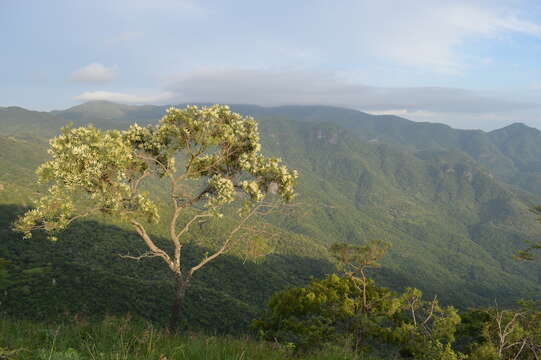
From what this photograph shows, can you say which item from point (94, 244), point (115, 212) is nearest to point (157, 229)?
point (94, 244)

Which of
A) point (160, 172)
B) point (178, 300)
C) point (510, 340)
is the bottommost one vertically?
point (510, 340)

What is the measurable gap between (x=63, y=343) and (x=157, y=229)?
147 metres

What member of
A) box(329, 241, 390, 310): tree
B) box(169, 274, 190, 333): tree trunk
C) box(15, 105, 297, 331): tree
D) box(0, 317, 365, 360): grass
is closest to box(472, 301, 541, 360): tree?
box(329, 241, 390, 310): tree

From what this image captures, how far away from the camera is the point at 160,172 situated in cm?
1498

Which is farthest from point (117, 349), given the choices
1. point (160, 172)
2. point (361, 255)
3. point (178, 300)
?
point (361, 255)

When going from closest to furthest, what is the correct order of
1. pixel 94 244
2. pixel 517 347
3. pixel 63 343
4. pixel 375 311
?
pixel 63 343 → pixel 517 347 → pixel 375 311 → pixel 94 244

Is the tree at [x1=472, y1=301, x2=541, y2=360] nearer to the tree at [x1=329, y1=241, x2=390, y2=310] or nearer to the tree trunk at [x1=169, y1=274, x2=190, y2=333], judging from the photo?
the tree at [x1=329, y1=241, x2=390, y2=310]

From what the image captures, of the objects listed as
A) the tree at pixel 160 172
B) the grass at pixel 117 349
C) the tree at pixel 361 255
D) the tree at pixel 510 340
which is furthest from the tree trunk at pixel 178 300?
the tree at pixel 361 255

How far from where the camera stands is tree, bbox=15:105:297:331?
1216 centimetres

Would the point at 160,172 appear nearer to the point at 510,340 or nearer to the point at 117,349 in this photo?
the point at 117,349

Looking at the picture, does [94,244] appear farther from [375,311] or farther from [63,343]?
[63,343]

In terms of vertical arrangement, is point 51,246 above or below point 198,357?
below

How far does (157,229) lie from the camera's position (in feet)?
477

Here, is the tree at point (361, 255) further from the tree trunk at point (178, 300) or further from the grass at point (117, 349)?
the grass at point (117, 349)
